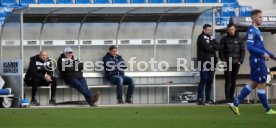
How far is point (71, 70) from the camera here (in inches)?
915

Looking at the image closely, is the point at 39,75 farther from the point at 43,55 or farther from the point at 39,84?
the point at 43,55

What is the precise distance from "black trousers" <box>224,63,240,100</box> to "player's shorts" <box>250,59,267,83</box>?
261 inches

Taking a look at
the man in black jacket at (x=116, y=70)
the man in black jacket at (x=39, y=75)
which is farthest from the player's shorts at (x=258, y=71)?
the man in black jacket at (x=39, y=75)

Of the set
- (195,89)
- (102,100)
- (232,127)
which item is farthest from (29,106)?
(232,127)

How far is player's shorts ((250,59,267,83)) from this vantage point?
16.8 meters

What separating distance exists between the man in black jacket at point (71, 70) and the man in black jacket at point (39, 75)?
32 centimetres

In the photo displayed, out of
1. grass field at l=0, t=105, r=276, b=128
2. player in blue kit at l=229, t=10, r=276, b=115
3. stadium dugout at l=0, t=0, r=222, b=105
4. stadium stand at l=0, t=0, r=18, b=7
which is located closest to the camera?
grass field at l=0, t=105, r=276, b=128

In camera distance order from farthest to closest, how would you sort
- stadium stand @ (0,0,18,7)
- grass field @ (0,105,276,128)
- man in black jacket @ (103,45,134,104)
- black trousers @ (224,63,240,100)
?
stadium stand @ (0,0,18,7)
man in black jacket @ (103,45,134,104)
black trousers @ (224,63,240,100)
grass field @ (0,105,276,128)

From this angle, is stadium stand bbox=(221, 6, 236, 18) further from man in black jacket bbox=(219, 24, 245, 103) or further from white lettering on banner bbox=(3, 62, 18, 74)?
white lettering on banner bbox=(3, 62, 18, 74)

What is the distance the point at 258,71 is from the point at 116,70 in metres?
7.80

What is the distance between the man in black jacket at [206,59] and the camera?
75.7ft

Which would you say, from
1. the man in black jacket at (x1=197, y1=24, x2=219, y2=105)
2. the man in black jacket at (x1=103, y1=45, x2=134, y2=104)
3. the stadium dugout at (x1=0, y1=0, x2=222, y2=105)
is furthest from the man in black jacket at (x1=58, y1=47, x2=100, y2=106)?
the man in black jacket at (x1=197, y1=24, x2=219, y2=105)
